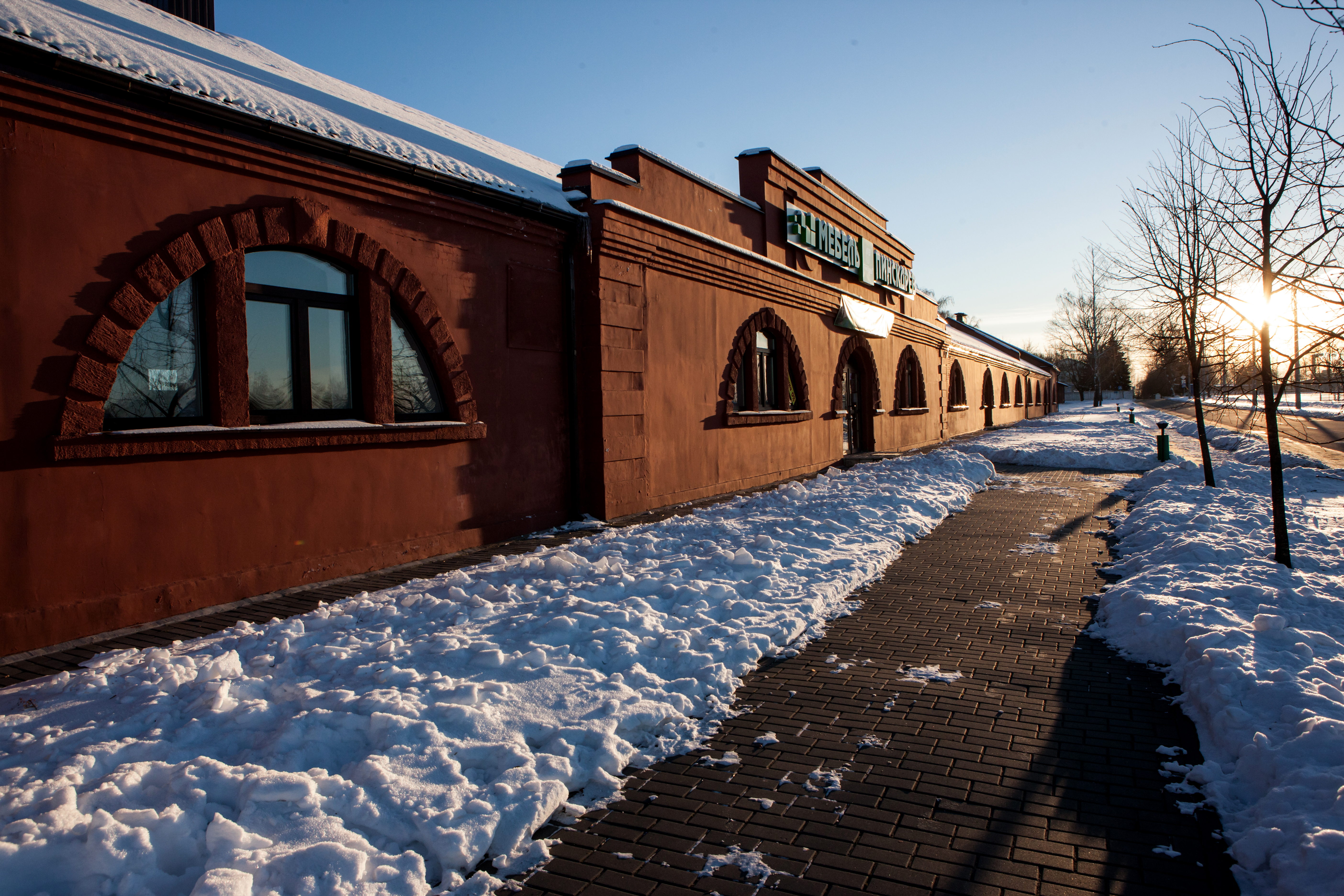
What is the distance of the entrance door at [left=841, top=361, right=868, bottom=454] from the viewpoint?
20.2 meters

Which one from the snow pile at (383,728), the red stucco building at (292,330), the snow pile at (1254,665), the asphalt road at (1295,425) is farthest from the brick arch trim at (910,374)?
the snow pile at (383,728)

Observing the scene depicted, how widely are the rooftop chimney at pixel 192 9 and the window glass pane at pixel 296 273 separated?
5.84m

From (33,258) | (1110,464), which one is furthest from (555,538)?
(1110,464)

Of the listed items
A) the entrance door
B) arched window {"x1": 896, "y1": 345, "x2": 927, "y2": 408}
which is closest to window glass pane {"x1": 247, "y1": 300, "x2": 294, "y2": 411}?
the entrance door

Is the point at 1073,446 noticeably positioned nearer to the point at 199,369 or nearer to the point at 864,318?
the point at 864,318

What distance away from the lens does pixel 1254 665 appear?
13.6 ft

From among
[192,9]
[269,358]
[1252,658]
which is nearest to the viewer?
[1252,658]

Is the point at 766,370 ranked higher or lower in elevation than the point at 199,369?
higher

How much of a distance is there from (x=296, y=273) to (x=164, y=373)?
1482mm

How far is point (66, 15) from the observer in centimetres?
595

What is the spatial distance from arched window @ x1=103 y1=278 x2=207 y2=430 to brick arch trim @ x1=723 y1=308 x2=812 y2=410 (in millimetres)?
8162

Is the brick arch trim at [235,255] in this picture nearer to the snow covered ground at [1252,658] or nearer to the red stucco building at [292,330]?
the red stucco building at [292,330]

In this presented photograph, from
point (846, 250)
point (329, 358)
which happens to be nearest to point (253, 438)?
point (329, 358)

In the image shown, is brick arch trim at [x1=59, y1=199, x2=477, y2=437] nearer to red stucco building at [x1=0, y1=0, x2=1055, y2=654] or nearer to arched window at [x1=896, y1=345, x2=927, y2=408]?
red stucco building at [x1=0, y1=0, x2=1055, y2=654]
